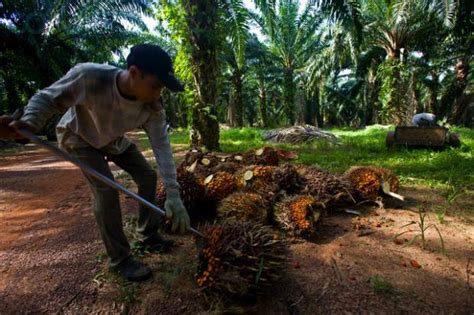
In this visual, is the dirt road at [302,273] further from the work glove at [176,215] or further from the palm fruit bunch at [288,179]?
the palm fruit bunch at [288,179]

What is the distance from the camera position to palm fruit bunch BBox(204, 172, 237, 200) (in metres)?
2.82

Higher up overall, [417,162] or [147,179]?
[147,179]

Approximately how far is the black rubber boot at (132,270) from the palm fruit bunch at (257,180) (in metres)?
1.15

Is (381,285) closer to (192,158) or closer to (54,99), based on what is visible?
(54,99)

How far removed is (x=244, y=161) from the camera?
3863 millimetres

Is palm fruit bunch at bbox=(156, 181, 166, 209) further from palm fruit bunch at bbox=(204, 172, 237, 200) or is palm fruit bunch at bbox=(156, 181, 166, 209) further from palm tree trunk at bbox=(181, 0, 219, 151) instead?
palm tree trunk at bbox=(181, 0, 219, 151)

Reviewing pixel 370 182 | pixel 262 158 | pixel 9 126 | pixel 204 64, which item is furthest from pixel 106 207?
pixel 204 64

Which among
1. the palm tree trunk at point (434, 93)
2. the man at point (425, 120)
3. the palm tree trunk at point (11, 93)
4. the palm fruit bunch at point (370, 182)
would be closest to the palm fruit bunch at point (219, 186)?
the palm fruit bunch at point (370, 182)

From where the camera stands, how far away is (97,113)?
74.6 inches

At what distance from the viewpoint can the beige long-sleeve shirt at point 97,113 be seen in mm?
1789

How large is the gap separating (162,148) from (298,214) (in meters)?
1.12

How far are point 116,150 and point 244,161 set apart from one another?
6.38 feet

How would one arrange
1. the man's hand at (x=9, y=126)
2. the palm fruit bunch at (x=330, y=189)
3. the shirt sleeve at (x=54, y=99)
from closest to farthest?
the man's hand at (x=9, y=126) → the shirt sleeve at (x=54, y=99) → the palm fruit bunch at (x=330, y=189)

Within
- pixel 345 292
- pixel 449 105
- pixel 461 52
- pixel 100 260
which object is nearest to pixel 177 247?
pixel 100 260
